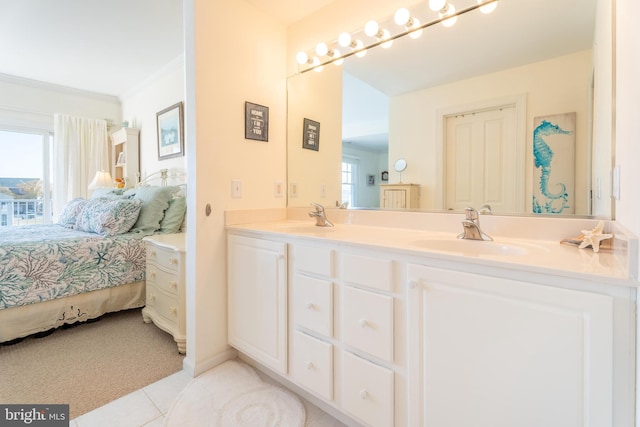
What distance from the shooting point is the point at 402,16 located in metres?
1.58

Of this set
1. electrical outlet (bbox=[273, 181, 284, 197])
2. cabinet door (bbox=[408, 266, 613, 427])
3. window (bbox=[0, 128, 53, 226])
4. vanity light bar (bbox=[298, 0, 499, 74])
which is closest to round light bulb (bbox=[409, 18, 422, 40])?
vanity light bar (bbox=[298, 0, 499, 74])

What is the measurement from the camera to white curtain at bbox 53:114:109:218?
4016 mm

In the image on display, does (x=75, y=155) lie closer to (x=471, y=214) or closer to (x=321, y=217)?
(x=321, y=217)

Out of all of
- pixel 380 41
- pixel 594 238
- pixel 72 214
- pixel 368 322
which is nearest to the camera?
pixel 594 238

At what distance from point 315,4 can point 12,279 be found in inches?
103

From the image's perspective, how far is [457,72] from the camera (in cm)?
152

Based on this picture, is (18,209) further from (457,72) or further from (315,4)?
(457,72)

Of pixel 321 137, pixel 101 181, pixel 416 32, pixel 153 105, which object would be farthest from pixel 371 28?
pixel 101 181

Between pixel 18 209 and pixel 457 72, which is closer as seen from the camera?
pixel 457 72

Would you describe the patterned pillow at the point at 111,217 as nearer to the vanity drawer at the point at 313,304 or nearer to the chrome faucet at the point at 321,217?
the chrome faucet at the point at 321,217

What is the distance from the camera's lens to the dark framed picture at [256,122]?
1.85 meters

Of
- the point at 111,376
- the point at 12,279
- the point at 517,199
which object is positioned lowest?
the point at 111,376

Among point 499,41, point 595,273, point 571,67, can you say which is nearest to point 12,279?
point 595,273

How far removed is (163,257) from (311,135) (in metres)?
1.32
